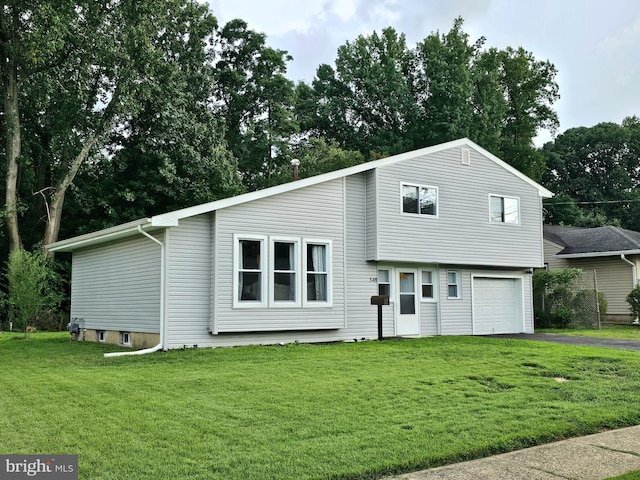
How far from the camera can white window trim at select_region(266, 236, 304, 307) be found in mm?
13078

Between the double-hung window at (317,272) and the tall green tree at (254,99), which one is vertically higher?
the tall green tree at (254,99)

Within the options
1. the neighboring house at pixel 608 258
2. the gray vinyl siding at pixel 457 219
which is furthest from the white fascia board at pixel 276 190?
the neighboring house at pixel 608 258

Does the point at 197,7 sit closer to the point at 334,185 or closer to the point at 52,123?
the point at 52,123

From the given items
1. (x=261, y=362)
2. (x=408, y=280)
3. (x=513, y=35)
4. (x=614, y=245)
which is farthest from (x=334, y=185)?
(x=513, y=35)

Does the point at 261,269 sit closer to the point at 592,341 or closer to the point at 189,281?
the point at 189,281

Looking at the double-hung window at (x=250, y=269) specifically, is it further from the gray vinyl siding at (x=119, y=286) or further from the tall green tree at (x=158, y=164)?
the tall green tree at (x=158, y=164)

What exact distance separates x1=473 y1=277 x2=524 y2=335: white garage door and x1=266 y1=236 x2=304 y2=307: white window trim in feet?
19.9

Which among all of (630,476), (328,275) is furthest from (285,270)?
(630,476)

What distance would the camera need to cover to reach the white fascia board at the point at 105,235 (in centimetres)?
1223

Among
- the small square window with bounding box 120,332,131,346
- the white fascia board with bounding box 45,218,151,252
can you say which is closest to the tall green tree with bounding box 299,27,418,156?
the white fascia board with bounding box 45,218,151,252

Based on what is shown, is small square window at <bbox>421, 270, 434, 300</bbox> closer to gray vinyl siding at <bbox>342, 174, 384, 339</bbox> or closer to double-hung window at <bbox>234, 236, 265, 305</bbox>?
gray vinyl siding at <bbox>342, 174, 384, 339</bbox>

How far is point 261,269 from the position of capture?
13.1 metres

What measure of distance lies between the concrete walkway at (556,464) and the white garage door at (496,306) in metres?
11.9

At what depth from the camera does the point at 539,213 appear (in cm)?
1808
